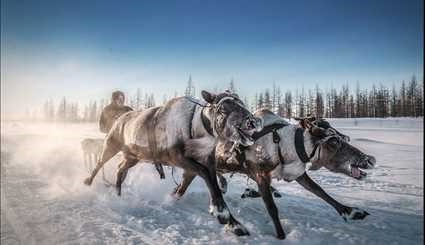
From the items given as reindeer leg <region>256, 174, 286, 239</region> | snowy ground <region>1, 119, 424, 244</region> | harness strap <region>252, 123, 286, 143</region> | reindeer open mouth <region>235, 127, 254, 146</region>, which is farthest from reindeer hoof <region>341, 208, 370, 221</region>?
reindeer open mouth <region>235, 127, 254, 146</region>

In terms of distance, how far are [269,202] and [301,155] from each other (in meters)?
0.84

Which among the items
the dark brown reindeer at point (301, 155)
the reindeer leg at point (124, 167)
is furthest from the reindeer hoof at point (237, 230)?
the reindeer leg at point (124, 167)

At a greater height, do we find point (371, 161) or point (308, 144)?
point (308, 144)

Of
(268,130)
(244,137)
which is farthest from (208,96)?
(268,130)

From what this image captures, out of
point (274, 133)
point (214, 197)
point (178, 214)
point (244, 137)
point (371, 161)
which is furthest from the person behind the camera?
point (178, 214)

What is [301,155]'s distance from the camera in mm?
4242

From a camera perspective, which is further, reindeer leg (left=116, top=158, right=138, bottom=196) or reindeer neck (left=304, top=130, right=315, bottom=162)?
reindeer leg (left=116, top=158, right=138, bottom=196)

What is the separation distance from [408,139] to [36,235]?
23117mm

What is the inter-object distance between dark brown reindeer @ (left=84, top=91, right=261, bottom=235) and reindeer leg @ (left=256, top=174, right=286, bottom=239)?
18.7 inches

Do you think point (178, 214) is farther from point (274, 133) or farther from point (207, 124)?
point (274, 133)

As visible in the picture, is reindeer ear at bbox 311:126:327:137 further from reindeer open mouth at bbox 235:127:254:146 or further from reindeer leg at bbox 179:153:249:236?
reindeer leg at bbox 179:153:249:236

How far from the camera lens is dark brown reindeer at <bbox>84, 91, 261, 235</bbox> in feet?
12.2

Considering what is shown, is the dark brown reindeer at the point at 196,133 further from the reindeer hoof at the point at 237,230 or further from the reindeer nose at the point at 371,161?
the reindeer nose at the point at 371,161

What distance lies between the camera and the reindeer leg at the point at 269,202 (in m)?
3.79
